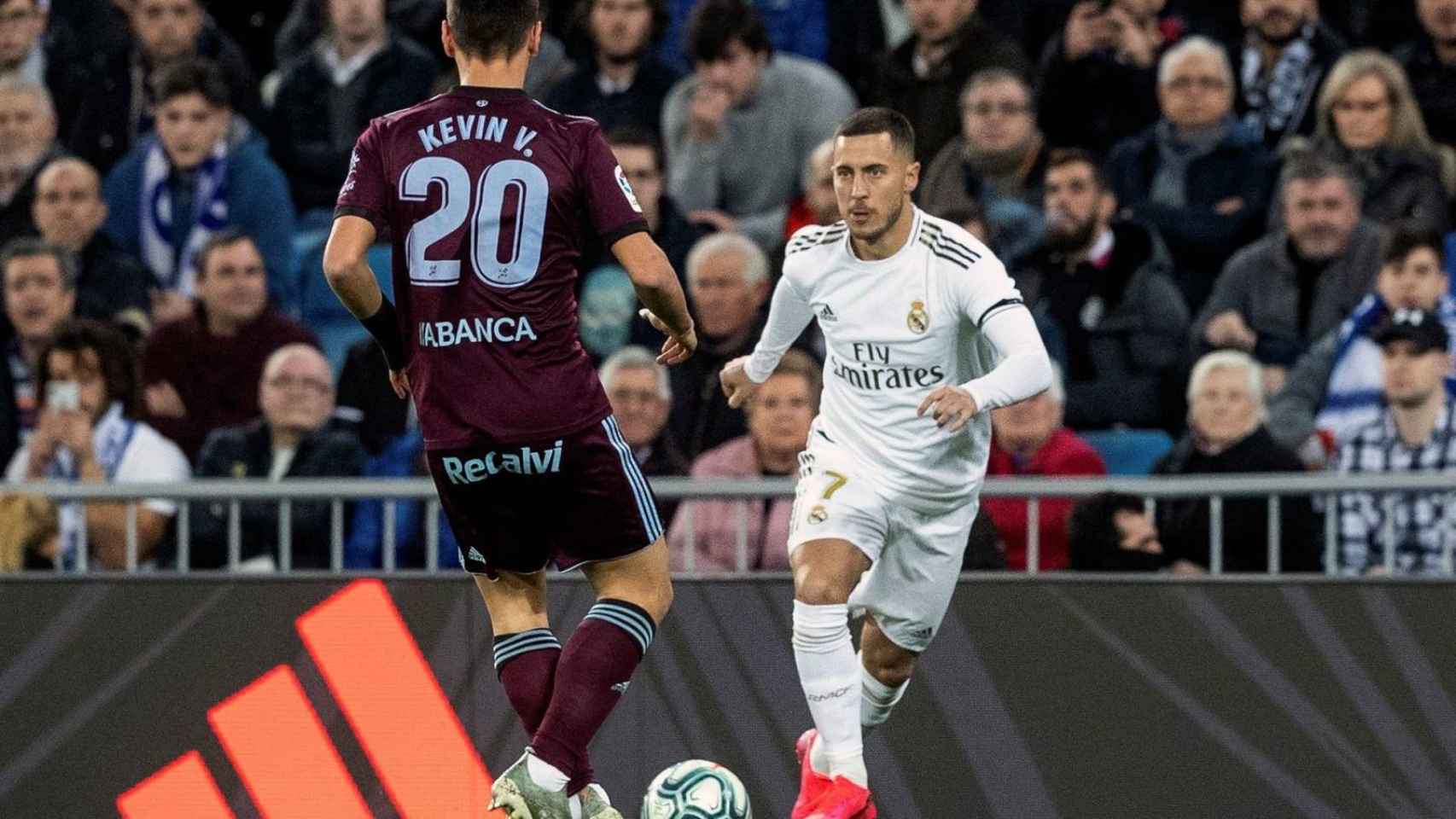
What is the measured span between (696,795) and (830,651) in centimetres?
57

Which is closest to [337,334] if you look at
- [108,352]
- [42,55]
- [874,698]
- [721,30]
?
[108,352]

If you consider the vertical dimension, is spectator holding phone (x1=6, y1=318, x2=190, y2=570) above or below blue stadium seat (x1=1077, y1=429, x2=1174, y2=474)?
above

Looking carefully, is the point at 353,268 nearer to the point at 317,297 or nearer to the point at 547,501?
the point at 547,501

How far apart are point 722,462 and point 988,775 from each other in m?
2.13

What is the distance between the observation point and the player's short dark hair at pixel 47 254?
11000mm

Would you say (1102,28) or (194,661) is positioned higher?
(1102,28)

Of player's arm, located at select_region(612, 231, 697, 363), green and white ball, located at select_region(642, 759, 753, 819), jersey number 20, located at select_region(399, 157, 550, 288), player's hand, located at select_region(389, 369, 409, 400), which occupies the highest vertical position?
jersey number 20, located at select_region(399, 157, 550, 288)

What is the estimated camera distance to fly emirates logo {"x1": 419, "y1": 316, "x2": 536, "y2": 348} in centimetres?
620

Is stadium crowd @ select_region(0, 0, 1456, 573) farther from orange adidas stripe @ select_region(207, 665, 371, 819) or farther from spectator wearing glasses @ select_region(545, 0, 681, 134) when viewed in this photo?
orange adidas stripe @ select_region(207, 665, 371, 819)

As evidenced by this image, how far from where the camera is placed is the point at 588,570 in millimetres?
6684

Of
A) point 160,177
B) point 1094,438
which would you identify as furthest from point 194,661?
point 160,177

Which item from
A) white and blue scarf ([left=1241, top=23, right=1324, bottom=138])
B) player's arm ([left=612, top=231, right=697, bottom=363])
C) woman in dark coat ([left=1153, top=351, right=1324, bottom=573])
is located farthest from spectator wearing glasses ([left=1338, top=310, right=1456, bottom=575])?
A: player's arm ([left=612, top=231, right=697, bottom=363])

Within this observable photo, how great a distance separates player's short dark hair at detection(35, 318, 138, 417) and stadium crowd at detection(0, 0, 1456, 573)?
0.06ft

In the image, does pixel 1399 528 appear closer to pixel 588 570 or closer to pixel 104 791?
pixel 588 570
